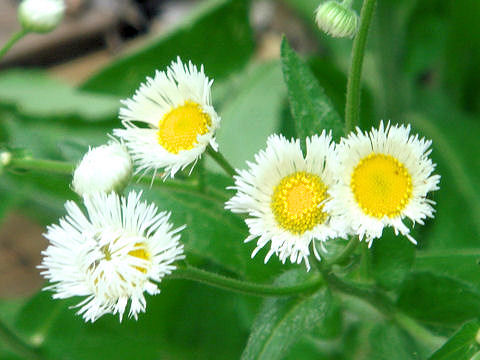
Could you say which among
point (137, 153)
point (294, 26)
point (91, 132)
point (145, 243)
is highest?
point (294, 26)

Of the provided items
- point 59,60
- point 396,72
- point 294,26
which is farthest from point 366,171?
point 59,60

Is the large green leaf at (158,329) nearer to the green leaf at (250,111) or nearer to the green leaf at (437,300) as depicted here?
the green leaf at (250,111)

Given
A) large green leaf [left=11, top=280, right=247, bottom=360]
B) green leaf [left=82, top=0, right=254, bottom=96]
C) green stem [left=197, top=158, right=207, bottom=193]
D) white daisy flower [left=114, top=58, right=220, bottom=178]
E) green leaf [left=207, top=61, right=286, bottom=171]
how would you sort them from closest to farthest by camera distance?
white daisy flower [left=114, top=58, right=220, bottom=178], green stem [left=197, top=158, right=207, bottom=193], large green leaf [left=11, top=280, right=247, bottom=360], green leaf [left=207, top=61, right=286, bottom=171], green leaf [left=82, top=0, right=254, bottom=96]

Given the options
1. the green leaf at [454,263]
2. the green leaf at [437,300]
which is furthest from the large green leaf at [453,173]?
the green leaf at [437,300]

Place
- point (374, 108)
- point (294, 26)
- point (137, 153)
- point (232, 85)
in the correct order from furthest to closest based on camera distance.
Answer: point (294, 26) < point (232, 85) < point (374, 108) < point (137, 153)

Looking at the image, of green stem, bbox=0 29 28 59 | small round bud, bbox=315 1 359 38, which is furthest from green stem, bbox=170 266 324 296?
green stem, bbox=0 29 28 59

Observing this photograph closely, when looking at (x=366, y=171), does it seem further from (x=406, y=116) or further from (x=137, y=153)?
(x=406, y=116)

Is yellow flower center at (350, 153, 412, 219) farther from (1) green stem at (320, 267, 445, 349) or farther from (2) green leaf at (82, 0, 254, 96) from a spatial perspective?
(2) green leaf at (82, 0, 254, 96)
